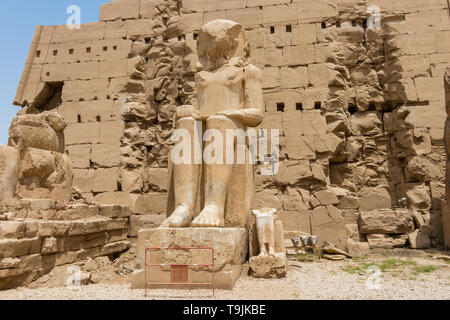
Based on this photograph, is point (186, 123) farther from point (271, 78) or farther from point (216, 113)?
point (271, 78)

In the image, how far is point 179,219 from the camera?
11.8 feet

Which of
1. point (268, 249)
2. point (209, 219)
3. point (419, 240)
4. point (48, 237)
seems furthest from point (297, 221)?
point (48, 237)

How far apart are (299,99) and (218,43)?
12.4 feet

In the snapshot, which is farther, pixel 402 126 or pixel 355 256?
pixel 402 126

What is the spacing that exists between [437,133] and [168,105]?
6.11m

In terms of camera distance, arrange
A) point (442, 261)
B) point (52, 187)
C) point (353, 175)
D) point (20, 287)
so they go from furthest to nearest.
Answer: point (353, 175)
point (52, 187)
point (442, 261)
point (20, 287)

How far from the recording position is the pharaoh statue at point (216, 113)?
12.8ft

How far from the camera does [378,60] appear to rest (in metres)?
8.09

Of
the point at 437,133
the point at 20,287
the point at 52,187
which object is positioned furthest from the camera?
the point at 437,133

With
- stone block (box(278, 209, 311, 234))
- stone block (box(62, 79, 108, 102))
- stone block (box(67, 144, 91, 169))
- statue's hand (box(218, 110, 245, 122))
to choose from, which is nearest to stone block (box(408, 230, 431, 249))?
stone block (box(278, 209, 311, 234))

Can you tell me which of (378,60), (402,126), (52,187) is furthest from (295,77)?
(52,187)

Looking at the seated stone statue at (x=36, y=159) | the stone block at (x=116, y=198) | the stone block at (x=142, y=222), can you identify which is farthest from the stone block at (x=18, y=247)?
the stone block at (x=116, y=198)

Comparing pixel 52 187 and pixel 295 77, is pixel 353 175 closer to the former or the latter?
pixel 295 77

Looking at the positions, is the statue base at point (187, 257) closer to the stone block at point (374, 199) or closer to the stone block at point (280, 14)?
the stone block at point (374, 199)
